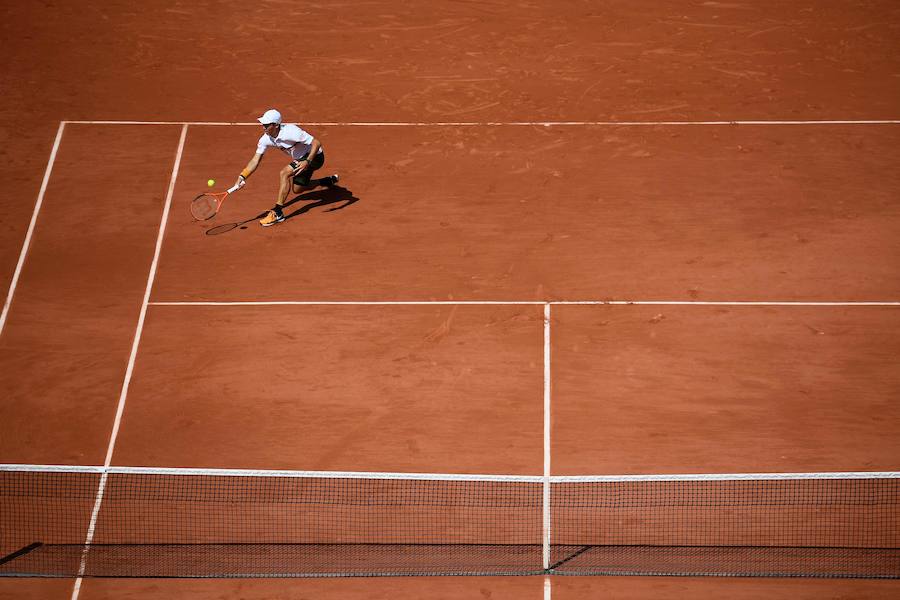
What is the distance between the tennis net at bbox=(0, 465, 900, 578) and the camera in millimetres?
9352

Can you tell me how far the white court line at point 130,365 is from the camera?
9742 mm

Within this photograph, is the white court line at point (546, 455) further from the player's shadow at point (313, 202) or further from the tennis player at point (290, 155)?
the tennis player at point (290, 155)

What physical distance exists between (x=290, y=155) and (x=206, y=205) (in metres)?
Answer: 1.44

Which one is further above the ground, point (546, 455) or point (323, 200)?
point (323, 200)

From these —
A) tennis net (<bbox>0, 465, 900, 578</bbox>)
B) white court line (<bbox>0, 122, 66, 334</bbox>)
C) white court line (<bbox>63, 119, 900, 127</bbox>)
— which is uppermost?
white court line (<bbox>63, 119, 900, 127</bbox>)

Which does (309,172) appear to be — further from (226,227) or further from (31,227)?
(31,227)

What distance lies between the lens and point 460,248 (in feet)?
41.3

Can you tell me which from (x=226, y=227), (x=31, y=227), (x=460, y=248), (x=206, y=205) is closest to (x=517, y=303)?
(x=460, y=248)

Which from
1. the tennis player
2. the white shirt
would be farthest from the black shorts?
the white shirt

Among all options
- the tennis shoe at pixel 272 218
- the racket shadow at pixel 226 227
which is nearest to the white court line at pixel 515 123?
the racket shadow at pixel 226 227

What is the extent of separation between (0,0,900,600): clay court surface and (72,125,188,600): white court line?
5 centimetres

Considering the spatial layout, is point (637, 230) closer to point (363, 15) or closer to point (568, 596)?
point (568, 596)

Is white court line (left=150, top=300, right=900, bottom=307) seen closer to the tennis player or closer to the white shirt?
the tennis player

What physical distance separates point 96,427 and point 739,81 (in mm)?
10579
